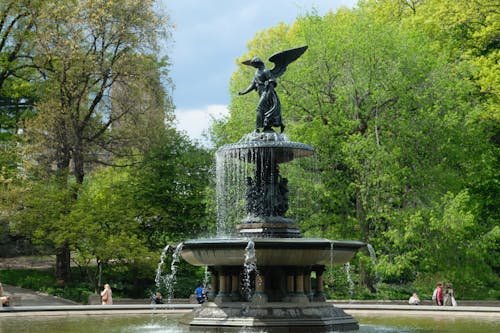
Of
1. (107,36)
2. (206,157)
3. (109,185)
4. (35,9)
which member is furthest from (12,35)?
(206,157)

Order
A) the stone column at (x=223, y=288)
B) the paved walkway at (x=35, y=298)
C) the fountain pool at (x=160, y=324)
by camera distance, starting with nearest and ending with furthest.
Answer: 1. the fountain pool at (x=160, y=324)
2. the stone column at (x=223, y=288)
3. the paved walkway at (x=35, y=298)

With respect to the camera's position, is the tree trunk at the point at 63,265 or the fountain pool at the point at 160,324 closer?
the fountain pool at the point at 160,324

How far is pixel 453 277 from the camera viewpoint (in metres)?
29.5

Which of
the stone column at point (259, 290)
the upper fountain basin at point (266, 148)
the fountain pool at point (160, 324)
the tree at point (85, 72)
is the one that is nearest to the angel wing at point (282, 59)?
the upper fountain basin at point (266, 148)

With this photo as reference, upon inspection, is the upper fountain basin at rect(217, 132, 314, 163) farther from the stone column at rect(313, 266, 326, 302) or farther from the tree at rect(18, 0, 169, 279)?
the tree at rect(18, 0, 169, 279)

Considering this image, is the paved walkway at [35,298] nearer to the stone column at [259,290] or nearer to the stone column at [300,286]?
the stone column at [259,290]

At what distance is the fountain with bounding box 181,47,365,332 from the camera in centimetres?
1438

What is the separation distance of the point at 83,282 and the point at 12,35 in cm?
1267

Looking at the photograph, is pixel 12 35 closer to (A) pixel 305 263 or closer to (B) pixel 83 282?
(B) pixel 83 282

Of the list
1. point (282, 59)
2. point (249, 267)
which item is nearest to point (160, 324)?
point (249, 267)

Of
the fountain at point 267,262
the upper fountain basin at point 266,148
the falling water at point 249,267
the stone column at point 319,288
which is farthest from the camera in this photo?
the upper fountain basin at point 266,148

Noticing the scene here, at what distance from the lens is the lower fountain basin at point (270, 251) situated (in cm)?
1427

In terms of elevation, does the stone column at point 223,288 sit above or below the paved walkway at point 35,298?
above

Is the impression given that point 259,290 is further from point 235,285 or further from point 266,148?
point 266,148
